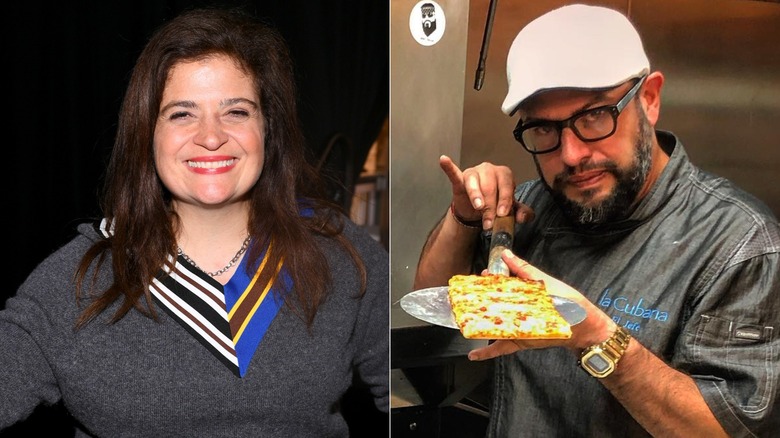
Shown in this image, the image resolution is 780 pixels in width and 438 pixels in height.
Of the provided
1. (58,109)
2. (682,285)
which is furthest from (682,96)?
(58,109)

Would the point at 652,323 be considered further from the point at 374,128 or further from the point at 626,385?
the point at 374,128

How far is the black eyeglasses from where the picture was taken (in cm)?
121

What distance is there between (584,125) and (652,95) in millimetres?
119

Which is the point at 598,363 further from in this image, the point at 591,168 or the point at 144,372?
the point at 144,372

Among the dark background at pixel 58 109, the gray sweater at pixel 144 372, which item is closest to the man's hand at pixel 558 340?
the gray sweater at pixel 144 372

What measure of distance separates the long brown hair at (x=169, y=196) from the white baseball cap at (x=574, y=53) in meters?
0.69

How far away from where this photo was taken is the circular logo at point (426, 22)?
1.26 metres

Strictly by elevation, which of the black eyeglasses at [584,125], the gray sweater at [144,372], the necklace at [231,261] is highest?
the black eyeglasses at [584,125]

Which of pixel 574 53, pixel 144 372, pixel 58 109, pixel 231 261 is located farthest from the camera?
pixel 58 109

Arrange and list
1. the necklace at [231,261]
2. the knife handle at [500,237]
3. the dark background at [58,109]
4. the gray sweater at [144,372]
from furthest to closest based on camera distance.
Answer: the dark background at [58,109] → the necklace at [231,261] → the gray sweater at [144,372] → the knife handle at [500,237]

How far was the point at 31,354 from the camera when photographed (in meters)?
1.58

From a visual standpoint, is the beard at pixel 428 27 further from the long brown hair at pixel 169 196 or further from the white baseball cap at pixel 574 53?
the long brown hair at pixel 169 196

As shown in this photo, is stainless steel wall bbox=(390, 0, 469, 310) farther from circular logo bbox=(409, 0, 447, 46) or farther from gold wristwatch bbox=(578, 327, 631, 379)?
gold wristwatch bbox=(578, 327, 631, 379)

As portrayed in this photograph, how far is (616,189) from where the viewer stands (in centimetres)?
124
